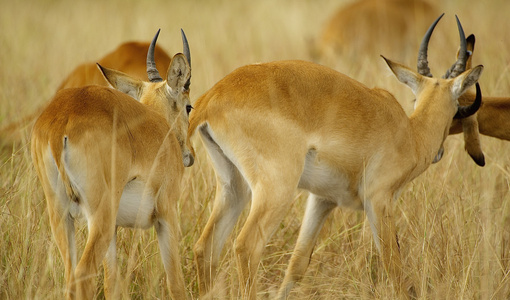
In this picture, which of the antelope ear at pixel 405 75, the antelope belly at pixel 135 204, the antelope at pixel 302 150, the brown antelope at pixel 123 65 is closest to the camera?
the antelope belly at pixel 135 204

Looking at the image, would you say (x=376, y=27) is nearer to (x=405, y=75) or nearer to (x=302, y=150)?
(x=405, y=75)

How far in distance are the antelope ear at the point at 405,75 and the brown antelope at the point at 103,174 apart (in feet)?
5.82

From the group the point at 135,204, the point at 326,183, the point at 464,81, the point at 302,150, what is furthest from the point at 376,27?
the point at 135,204

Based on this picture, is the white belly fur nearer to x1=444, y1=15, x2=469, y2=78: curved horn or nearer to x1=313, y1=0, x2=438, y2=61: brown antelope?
x1=444, y1=15, x2=469, y2=78: curved horn

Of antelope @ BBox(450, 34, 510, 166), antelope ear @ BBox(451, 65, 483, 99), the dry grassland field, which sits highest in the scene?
antelope ear @ BBox(451, 65, 483, 99)

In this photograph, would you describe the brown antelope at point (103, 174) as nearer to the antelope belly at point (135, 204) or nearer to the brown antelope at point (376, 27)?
the antelope belly at point (135, 204)

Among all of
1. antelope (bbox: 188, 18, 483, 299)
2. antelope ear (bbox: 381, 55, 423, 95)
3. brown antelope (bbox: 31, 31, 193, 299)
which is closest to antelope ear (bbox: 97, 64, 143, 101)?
antelope (bbox: 188, 18, 483, 299)

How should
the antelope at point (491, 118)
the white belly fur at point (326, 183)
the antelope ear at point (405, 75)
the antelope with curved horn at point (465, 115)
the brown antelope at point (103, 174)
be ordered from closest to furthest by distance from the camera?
the brown antelope at point (103, 174)
the white belly fur at point (326, 183)
the antelope ear at point (405, 75)
the antelope with curved horn at point (465, 115)
the antelope at point (491, 118)

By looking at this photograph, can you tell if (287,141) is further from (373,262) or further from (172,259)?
(373,262)

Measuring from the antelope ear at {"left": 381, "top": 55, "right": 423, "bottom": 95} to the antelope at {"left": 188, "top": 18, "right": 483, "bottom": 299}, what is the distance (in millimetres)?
11

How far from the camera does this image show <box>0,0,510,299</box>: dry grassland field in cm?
405

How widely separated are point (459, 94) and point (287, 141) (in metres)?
1.64

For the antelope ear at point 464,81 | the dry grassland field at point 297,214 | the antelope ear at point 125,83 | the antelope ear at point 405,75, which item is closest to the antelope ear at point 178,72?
the antelope ear at point 125,83

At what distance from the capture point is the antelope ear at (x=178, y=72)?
4.31m
